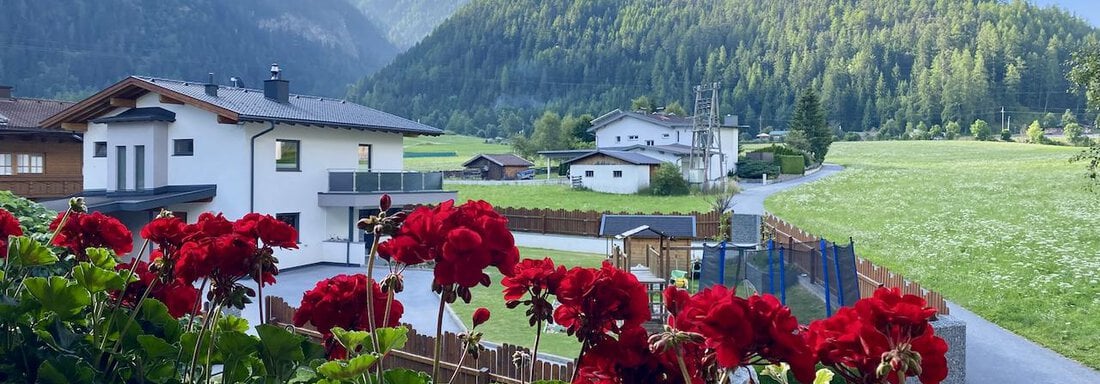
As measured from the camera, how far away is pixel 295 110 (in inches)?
997

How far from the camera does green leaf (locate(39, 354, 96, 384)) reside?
2.00 meters

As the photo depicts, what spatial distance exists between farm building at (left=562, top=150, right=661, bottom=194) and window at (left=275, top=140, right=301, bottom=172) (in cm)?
3133

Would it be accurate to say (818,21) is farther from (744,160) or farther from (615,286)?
(615,286)

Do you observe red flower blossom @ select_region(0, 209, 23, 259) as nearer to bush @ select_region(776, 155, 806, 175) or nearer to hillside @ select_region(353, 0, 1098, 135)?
bush @ select_region(776, 155, 806, 175)

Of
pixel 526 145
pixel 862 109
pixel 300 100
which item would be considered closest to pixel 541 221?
pixel 300 100

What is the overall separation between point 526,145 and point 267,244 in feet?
292

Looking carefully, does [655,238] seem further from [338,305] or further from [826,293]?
[338,305]

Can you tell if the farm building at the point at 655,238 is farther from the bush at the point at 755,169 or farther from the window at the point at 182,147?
the bush at the point at 755,169

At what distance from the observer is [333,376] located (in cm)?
166

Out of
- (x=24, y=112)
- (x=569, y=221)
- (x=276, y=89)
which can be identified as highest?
(x=276, y=89)

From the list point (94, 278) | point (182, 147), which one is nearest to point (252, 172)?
point (182, 147)

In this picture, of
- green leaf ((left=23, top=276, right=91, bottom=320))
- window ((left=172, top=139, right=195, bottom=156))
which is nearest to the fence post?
green leaf ((left=23, top=276, right=91, bottom=320))

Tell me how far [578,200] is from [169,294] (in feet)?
147

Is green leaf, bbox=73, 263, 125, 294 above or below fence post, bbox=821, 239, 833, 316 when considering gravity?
above
